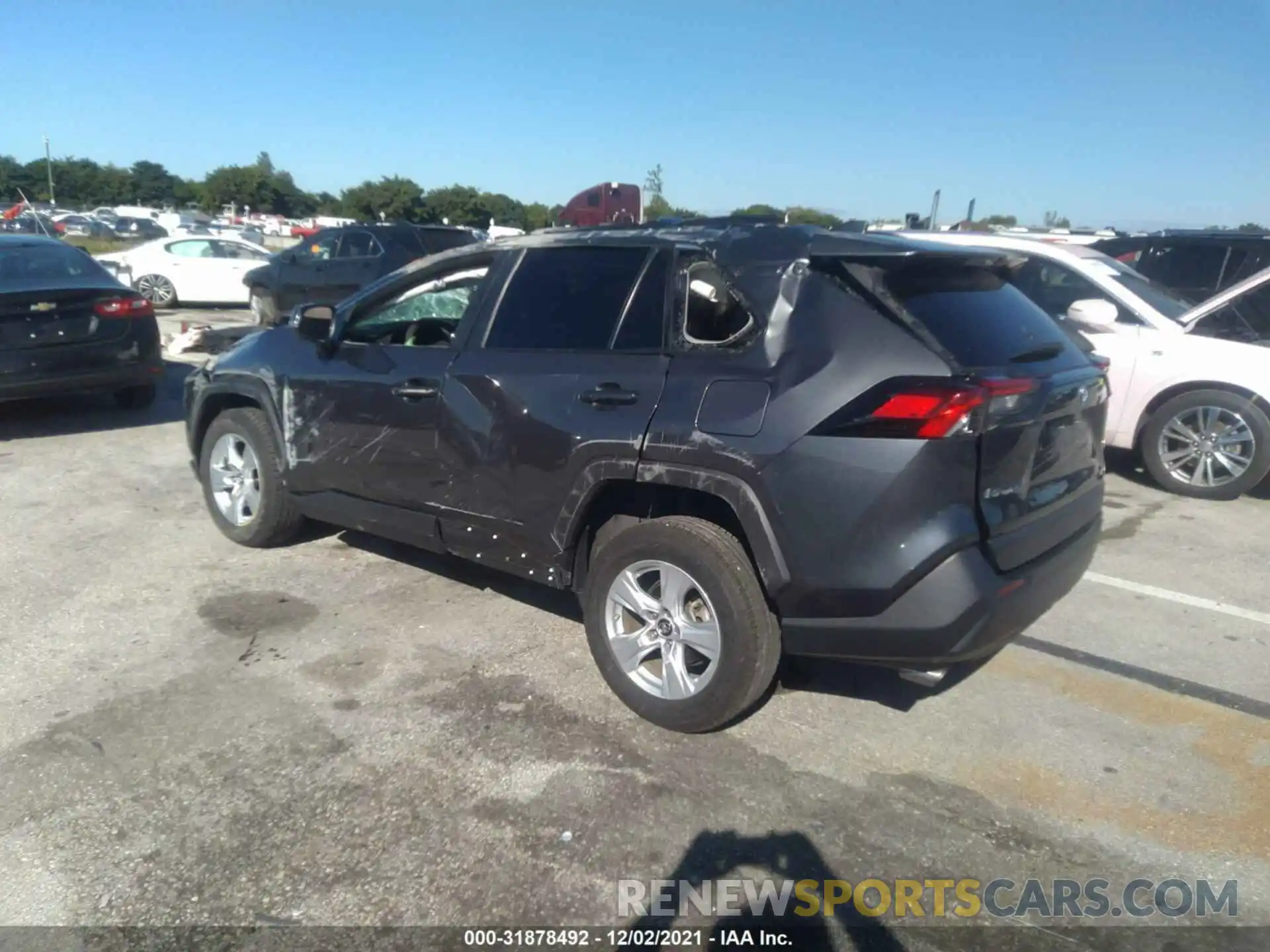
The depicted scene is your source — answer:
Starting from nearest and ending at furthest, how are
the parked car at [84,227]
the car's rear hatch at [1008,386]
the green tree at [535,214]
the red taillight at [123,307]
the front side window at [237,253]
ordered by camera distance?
the car's rear hatch at [1008,386] < the red taillight at [123,307] < the front side window at [237,253] < the parked car at [84,227] < the green tree at [535,214]

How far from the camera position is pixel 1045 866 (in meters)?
2.96

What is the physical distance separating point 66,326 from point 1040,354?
7.20 meters

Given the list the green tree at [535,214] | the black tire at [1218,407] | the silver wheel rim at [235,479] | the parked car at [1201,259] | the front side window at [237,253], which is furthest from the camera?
the green tree at [535,214]

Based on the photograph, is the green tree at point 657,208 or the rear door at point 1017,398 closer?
the rear door at point 1017,398

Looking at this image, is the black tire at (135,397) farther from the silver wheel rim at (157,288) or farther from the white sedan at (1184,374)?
the silver wheel rim at (157,288)

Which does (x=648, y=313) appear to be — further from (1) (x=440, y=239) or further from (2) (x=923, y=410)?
(1) (x=440, y=239)

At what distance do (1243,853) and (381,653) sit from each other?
325 centimetres

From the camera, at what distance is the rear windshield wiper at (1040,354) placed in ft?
11.2

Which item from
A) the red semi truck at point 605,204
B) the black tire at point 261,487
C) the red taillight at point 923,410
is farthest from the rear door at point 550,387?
the red semi truck at point 605,204

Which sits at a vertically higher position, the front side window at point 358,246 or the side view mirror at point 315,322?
the side view mirror at point 315,322

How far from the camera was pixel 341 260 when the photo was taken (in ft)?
46.6

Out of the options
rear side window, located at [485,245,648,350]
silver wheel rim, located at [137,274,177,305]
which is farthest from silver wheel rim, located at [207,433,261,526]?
silver wheel rim, located at [137,274,177,305]

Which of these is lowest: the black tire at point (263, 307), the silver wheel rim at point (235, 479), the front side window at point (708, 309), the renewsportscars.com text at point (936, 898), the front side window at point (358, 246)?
the black tire at point (263, 307)

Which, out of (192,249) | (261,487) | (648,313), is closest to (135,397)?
(261,487)
